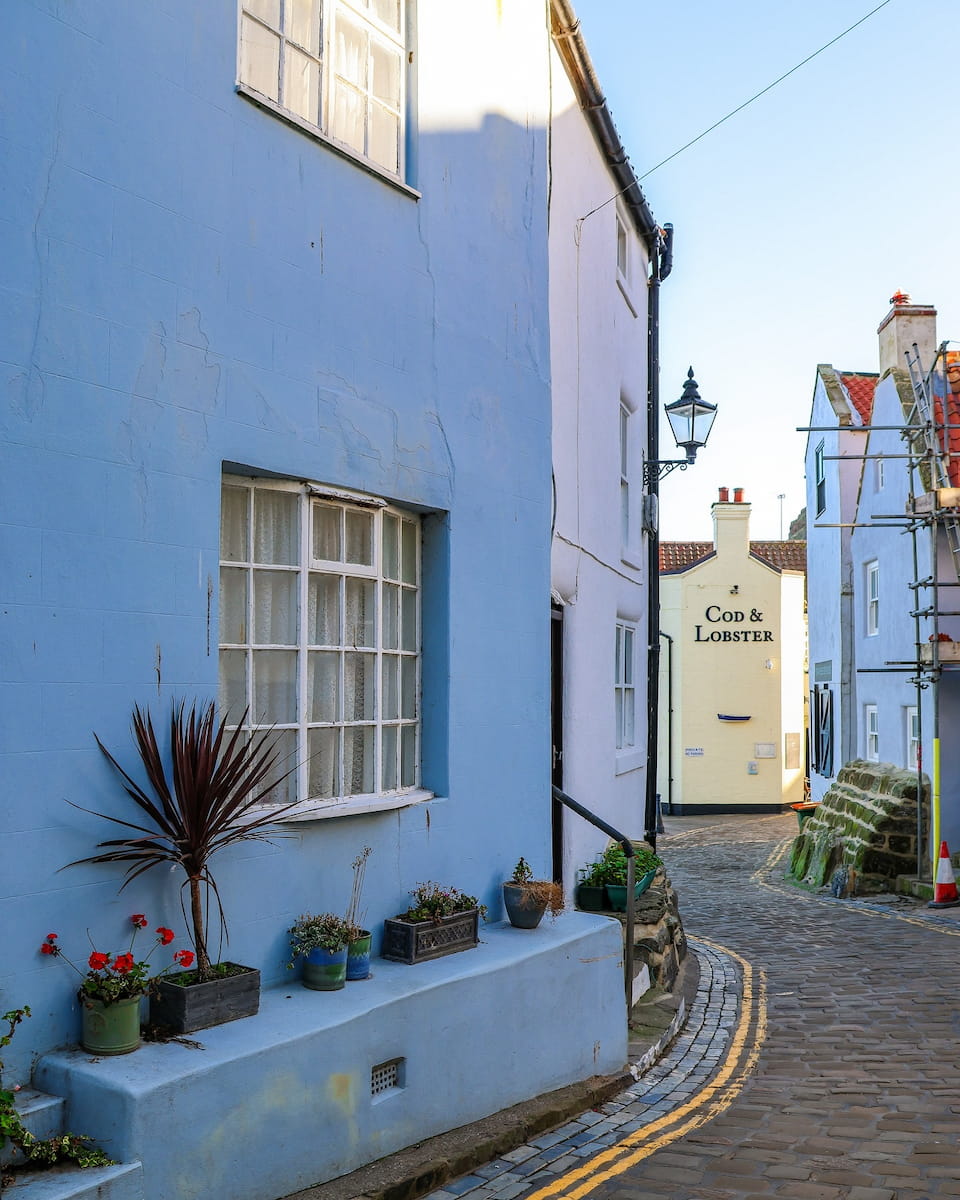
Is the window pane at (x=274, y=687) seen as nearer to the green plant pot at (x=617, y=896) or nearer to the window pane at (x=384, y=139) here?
the window pane at (x=384, y=139)

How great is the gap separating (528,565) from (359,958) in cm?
299

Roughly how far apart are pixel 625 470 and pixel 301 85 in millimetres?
7577

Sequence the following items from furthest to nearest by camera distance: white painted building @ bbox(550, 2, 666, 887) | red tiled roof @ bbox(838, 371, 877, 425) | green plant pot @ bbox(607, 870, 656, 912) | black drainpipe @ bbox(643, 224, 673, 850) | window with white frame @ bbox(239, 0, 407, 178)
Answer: red tiled roof @ bbox(838, 371, 877, 425) → black drainpipe @ bbox(643, 224, 673, 850) → white painted building @ bbox(550, 2, 666, 887) → green plant pot @ bbox(607, 870, 656, 912) → window with white frame @ bbox(239, 0, 407, 178)

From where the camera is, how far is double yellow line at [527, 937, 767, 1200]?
5.47 meters

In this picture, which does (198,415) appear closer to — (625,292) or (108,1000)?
(108,1000)

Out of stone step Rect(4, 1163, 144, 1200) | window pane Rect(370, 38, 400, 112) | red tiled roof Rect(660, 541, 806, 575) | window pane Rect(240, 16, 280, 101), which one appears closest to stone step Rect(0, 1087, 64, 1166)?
stone step Rect(4, 1163, 144, 1200)

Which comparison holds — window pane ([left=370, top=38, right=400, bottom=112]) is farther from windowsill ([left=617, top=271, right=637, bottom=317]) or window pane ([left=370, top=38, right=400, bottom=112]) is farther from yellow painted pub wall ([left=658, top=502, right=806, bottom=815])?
→ yellow painted pub wall ([left=658, top=502, right=806, bottom=815])

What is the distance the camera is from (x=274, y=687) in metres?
5.83

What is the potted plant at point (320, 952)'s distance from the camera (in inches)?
218

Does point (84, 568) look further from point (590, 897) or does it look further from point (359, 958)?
point (590, 897)

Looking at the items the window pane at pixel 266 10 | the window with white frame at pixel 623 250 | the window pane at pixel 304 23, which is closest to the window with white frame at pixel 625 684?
the window with white frame at pixel 623 250

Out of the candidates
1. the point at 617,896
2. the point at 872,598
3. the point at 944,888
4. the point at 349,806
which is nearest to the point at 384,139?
the point at 349,806

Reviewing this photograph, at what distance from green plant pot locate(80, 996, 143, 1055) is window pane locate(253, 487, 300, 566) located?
2208 mm

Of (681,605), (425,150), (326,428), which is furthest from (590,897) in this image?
(681,605)
